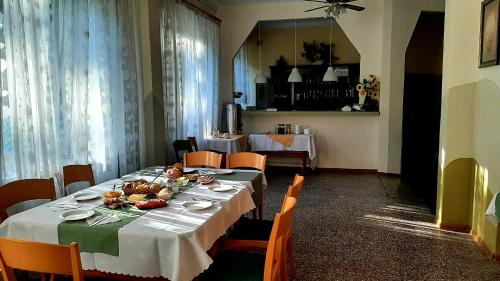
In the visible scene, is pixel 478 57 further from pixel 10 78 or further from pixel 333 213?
pixel 10 78

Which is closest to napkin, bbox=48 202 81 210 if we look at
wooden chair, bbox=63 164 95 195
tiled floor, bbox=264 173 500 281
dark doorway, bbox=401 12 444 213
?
wooden chair, bbox=63 164 95 195

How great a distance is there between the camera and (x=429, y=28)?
23.5 ft

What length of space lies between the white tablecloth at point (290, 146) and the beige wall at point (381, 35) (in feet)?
1.86

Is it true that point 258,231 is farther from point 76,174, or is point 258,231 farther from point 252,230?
point 76,174

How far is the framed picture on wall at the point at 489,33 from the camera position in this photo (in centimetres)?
288

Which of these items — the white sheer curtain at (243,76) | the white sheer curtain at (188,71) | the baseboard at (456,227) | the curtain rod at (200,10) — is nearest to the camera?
the baseboard at (456,227)

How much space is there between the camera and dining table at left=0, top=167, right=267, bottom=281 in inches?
62.9

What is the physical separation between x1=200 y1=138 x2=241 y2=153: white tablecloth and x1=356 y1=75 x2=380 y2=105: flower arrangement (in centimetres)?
233

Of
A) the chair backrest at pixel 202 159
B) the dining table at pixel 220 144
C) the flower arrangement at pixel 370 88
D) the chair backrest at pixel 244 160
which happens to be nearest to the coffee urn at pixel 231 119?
the dining table at pixel 220 144

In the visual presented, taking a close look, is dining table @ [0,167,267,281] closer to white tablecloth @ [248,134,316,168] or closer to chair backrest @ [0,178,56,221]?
chair backrest @ [0,178,56,221]

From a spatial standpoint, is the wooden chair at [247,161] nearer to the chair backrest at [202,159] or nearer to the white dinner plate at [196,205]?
the chair backrest at [202,159]

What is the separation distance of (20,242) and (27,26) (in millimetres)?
1965

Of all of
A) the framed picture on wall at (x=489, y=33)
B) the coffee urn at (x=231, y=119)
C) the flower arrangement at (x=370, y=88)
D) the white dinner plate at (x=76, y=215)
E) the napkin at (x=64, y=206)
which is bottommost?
the napkin at (x=64, y=206)

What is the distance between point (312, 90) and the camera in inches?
321
